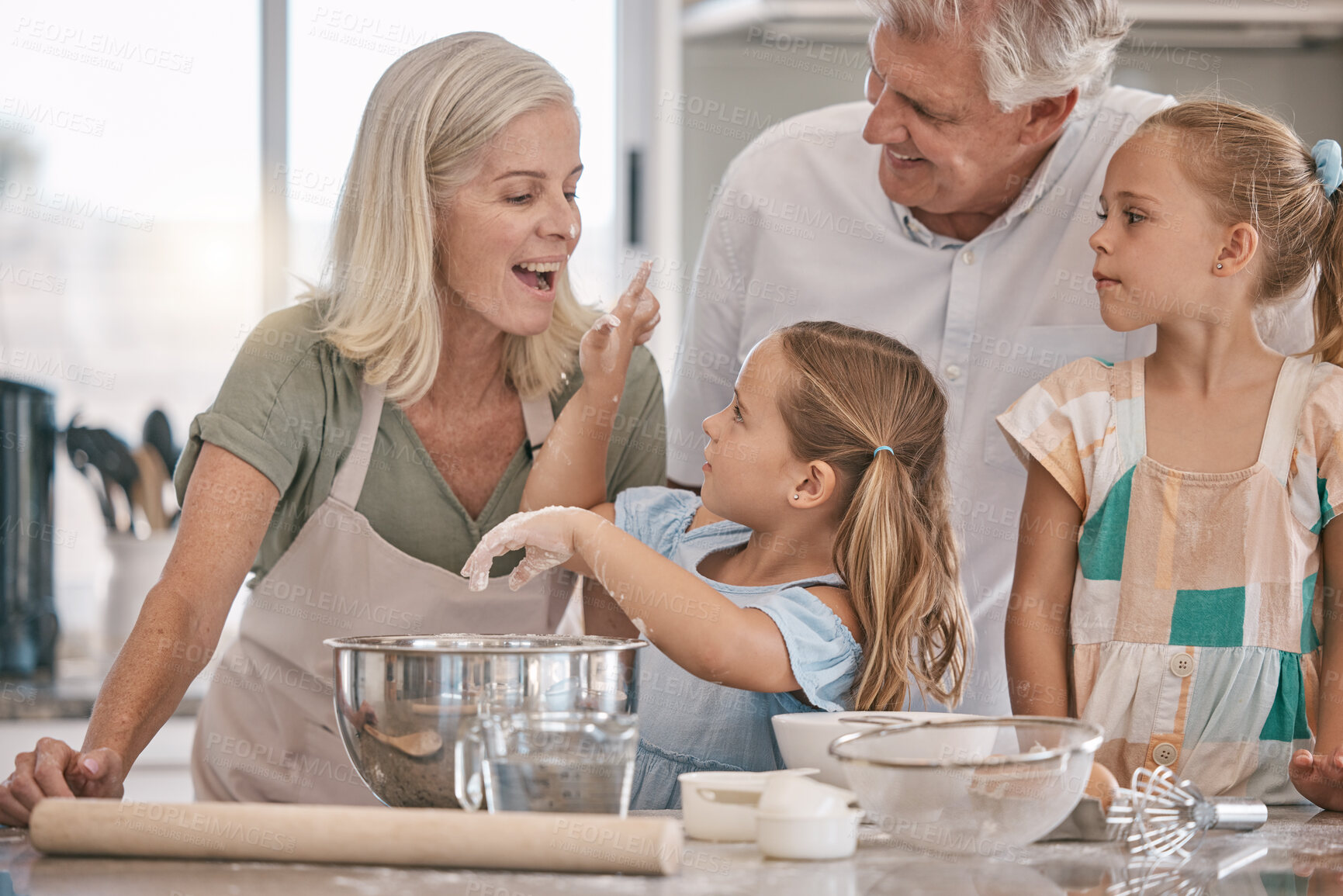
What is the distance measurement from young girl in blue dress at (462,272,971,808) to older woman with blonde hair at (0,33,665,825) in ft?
0.70

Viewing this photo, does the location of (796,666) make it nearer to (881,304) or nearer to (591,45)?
(881,304)

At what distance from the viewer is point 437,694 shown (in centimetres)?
83

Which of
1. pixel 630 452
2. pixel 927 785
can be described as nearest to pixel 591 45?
pixel 630 452

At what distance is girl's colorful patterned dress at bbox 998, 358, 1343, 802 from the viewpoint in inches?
49.5

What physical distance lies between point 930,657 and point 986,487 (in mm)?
400

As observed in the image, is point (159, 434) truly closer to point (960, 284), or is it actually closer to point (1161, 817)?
point (960, 284)

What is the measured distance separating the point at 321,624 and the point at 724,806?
788mm

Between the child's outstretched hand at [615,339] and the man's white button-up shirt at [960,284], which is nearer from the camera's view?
the child's outstretched hand at [615,339]

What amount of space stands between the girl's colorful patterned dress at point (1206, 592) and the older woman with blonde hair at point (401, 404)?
A: 0.57 m

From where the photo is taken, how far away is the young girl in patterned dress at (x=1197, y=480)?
126cm

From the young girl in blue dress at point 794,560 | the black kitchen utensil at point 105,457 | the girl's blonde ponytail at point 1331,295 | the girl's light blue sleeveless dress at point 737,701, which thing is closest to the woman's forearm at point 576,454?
the young girl in blue dress at point 794,560

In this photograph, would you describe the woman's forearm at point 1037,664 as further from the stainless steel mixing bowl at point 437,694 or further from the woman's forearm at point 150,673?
the woman's forearm at point 150,673

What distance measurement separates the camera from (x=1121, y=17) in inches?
61.9

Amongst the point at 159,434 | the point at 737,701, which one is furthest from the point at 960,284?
the point at 159,434
